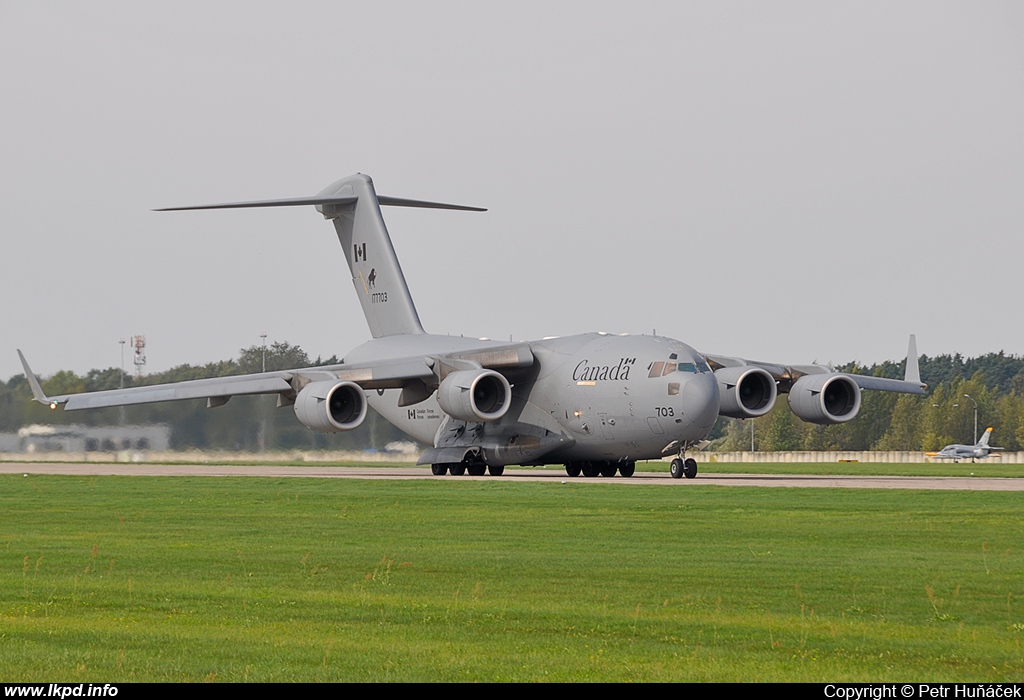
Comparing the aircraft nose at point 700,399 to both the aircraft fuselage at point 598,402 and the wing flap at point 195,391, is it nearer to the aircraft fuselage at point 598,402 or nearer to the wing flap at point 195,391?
the aircraft fuselage at point 598,402

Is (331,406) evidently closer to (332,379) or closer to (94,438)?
(332,379)

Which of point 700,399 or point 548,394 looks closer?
point 700,399

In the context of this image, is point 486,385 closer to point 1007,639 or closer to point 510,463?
point 510,463

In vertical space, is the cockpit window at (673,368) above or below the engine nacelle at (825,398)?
above

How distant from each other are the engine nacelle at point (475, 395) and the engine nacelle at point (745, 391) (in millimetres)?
5504

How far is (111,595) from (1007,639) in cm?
691

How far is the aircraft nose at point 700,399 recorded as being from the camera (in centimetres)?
3506

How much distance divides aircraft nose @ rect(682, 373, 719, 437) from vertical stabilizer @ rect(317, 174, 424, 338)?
12.9 meters

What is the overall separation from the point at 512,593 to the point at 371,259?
3600 centimetres

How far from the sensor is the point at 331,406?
126ft

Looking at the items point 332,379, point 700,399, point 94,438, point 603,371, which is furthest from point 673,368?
point 94,438

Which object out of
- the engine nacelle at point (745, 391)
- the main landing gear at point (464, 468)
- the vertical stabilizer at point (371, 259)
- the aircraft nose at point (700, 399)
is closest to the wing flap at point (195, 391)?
the main landing gear at point (464, 468)

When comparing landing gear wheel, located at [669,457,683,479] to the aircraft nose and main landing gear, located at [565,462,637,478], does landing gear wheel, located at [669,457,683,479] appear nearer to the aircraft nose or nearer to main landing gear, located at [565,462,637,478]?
the aircraft nose

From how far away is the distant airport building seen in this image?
4719 centimetres
